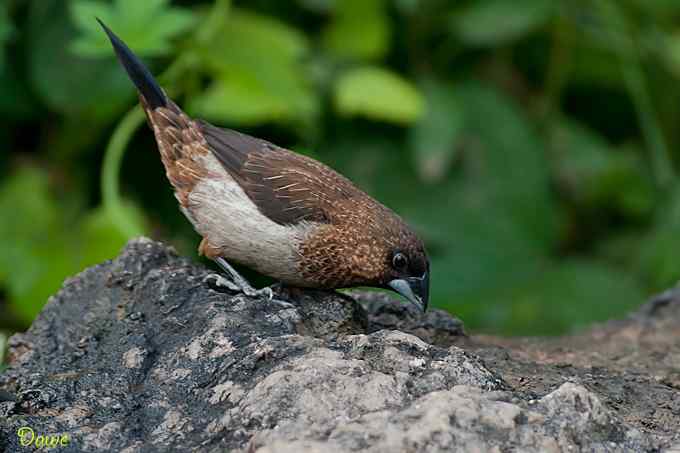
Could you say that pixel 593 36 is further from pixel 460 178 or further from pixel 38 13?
pixel 38 13

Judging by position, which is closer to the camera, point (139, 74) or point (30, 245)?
point (139, 74)

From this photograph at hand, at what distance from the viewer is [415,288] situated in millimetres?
3787

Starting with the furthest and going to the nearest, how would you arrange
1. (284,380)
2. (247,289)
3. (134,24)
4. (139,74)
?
(134,24) → (139,74) → (247,289) → (284,380)

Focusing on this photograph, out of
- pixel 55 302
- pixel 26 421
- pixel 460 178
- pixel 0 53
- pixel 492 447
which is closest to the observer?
pixel 492 447

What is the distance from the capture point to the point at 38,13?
584 centimetres

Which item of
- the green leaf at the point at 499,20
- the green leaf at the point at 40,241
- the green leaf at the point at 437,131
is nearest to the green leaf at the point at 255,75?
the green leaf at the point at 437,131

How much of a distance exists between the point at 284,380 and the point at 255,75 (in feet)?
10.6

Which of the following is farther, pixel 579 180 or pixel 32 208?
pixel 579 180

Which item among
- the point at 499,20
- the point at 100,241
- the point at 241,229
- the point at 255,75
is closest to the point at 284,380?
the point at 241,229

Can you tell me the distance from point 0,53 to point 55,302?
2.38m

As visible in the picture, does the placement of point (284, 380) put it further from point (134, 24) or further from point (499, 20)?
point (499, 20)

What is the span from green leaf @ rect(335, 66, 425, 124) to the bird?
187 centimetres

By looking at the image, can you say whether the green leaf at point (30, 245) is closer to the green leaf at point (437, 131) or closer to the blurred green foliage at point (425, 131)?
the blurred green foliage at point (425, 131)

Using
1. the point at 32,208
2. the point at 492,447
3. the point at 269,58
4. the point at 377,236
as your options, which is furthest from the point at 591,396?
the point at 32,208
